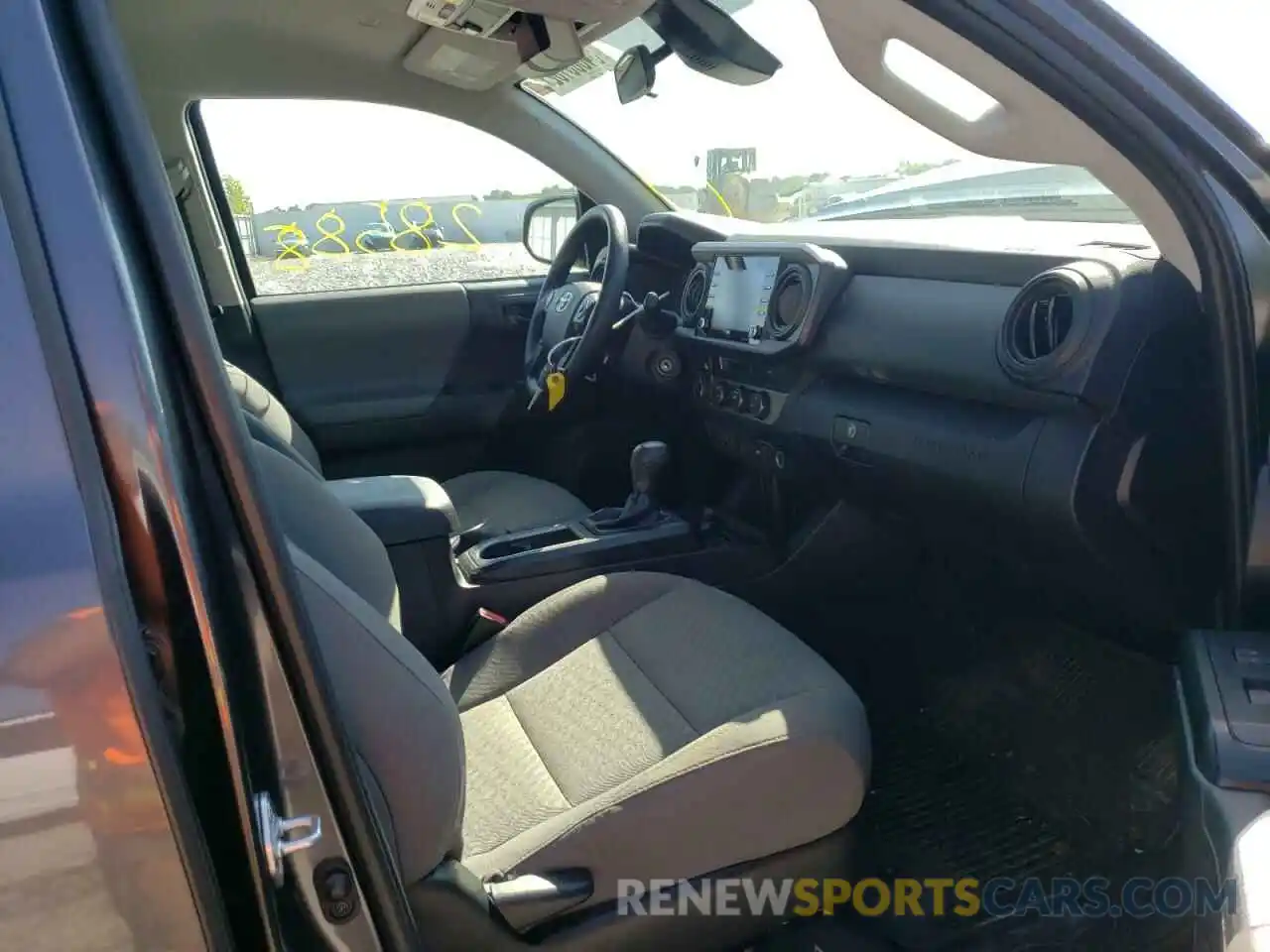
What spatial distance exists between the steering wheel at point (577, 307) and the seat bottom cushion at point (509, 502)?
0.23 metres

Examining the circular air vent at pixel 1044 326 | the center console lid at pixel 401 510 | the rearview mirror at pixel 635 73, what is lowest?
the center console lid at pixel 401 510

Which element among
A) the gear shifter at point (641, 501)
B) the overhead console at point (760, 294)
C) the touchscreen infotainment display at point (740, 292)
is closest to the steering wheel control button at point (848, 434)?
the overhead console at point (760, 294)

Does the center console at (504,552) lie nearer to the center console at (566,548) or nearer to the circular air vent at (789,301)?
the center console at (566,548)

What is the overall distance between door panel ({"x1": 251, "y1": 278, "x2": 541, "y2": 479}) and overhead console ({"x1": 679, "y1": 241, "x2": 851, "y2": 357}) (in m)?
0.84

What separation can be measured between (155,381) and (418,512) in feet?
4.27

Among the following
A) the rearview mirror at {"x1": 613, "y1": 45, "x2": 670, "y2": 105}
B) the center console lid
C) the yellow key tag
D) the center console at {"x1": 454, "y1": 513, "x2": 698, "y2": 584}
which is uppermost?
the rearview mirror at {"x1": 613, "y1": 45, "x2": 670, "y2": 105}

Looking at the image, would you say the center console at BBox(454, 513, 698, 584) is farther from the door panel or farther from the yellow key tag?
the door panel

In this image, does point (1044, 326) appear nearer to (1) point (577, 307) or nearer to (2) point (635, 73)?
(2) point (635, 73)

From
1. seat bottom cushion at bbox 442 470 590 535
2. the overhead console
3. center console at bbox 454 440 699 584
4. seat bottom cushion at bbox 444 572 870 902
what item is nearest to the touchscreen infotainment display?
the overhead console

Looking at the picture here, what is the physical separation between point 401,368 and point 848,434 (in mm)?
1569

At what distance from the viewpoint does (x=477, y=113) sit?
2.80 metres

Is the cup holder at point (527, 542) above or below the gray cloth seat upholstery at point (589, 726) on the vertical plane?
below

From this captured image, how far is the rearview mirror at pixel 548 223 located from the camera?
3.06 m

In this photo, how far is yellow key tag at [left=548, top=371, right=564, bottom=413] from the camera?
243cm
